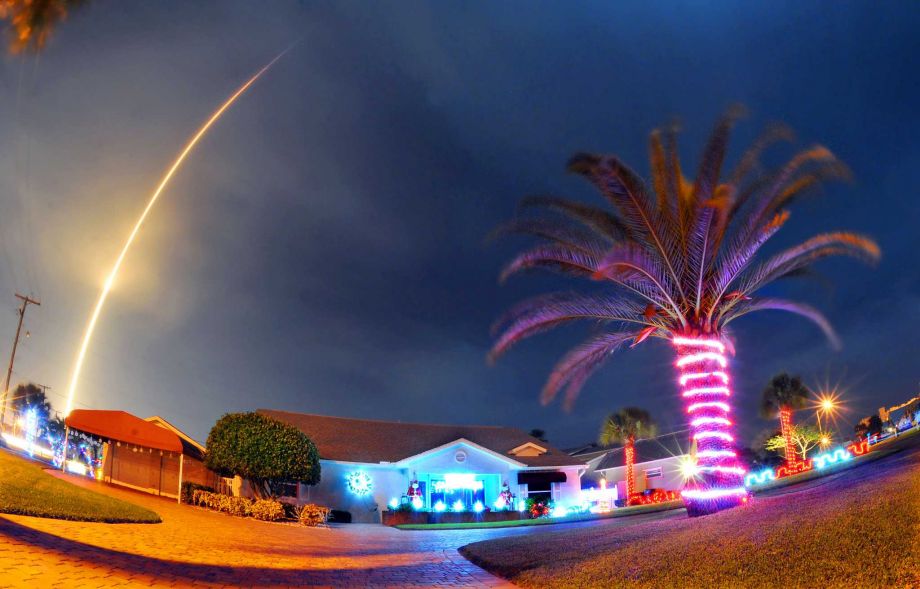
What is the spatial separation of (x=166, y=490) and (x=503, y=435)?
21498 mm

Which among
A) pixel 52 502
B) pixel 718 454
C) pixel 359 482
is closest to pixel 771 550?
pixel 718 454

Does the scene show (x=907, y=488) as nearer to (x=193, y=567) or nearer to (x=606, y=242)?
(x=606, y=242)

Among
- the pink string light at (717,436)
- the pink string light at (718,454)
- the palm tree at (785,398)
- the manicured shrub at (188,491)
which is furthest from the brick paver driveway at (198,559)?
the palm tree at (785,398)

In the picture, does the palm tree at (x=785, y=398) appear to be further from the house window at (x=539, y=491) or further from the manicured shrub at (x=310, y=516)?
the manicured shrub at (x=310, y=516)

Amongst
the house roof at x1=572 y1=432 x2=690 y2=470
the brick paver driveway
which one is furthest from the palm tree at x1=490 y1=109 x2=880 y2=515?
the house roof at x1=572 y1=432 x2=690 y2=470

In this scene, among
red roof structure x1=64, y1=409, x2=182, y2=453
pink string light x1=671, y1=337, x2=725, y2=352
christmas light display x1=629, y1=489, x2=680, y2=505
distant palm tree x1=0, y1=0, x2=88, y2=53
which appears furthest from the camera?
christmas light display x1=629, y1=489, x2=680, y2=505

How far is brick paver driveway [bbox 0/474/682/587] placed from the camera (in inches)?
309

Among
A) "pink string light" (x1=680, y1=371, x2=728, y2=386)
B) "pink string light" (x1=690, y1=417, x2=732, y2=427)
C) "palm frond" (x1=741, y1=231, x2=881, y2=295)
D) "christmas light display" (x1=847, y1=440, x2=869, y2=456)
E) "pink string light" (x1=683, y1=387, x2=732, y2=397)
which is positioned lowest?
"christmas light display" (x1=847, y1=440, x2=869, y2=456)

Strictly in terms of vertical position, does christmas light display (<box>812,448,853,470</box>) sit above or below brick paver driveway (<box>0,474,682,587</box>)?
above

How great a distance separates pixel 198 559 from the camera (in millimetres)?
10609

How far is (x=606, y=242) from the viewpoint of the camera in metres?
15.1

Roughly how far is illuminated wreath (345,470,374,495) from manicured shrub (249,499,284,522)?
27.0ft

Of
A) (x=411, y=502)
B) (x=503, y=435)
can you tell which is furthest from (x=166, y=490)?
(x=503, y=435)

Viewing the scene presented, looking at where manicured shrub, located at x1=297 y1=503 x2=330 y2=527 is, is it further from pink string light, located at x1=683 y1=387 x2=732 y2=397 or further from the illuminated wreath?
pink string light, located at x1=683 y1=387 x2=732 y2=397
